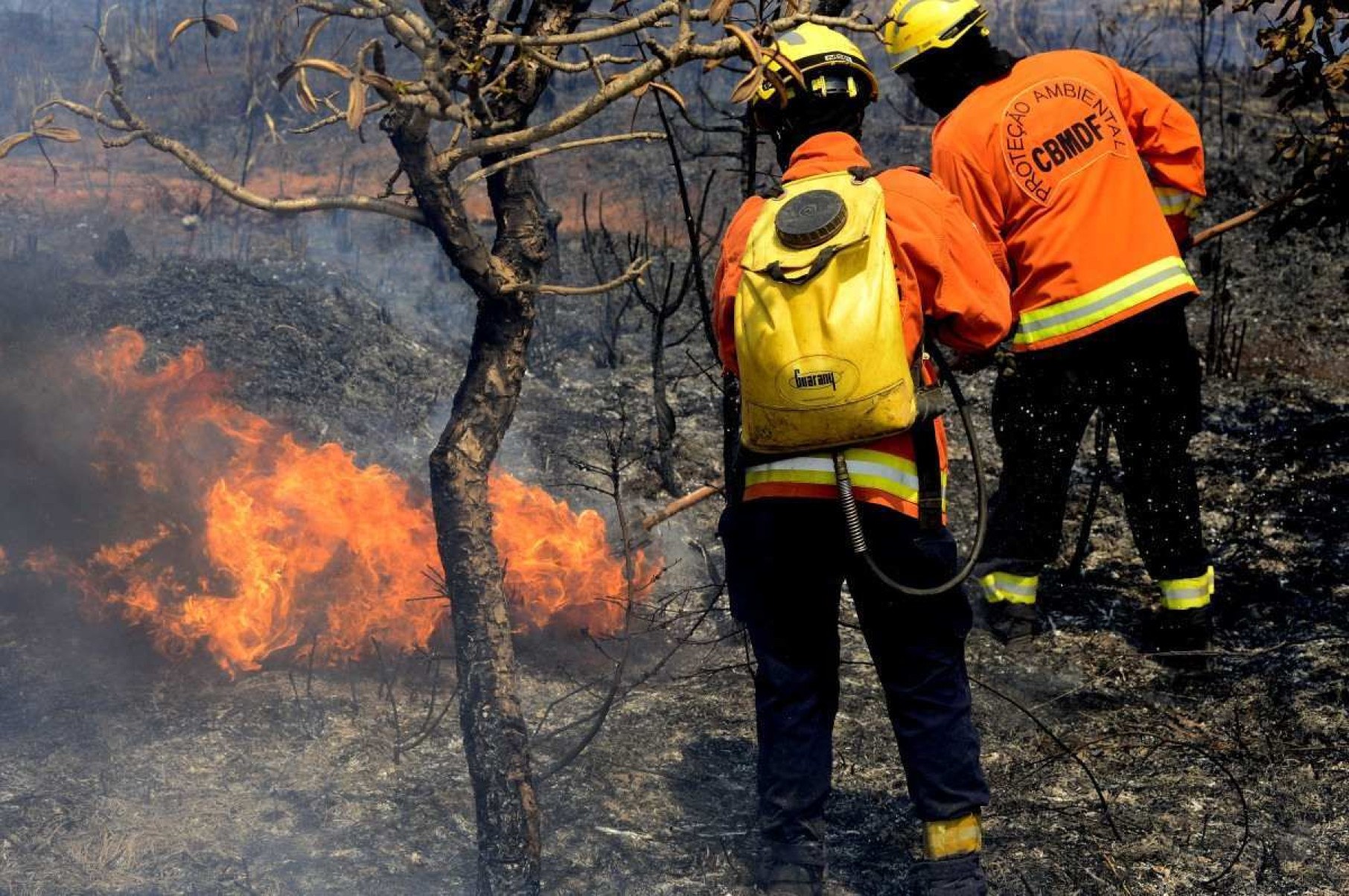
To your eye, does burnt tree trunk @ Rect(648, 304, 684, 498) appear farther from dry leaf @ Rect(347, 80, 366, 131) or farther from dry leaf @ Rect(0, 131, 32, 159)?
dry leaf @ Rect(347, 80, 366, 131)

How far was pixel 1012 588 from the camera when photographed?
180 inches

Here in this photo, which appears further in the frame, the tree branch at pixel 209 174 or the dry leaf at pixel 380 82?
the tree branch at pixel 209 174

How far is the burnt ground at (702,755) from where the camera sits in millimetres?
3164

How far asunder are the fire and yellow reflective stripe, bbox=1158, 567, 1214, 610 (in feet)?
6.76

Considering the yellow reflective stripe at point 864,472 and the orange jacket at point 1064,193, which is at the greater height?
the orange jacket at point 1064,193

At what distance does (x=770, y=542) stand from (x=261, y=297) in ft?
19.8

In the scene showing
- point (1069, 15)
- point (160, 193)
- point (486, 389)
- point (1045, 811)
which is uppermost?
point (1069, 15)

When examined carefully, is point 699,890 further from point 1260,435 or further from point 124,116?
point 1260,435

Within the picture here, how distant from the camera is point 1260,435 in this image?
21.2 ft

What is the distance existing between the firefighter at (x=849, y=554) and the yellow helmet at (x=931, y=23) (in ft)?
3.88

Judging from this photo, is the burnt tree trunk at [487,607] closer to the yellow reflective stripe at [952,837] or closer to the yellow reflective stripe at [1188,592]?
the yellow reflective stripe at [952,837]

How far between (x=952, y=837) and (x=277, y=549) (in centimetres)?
300

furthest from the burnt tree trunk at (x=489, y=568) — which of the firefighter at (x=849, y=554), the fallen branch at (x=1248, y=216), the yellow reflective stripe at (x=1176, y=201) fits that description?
Result: the fallen branch at (x=1248, y=216)

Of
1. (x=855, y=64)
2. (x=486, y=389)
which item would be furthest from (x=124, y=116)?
(x=855, y=64)
